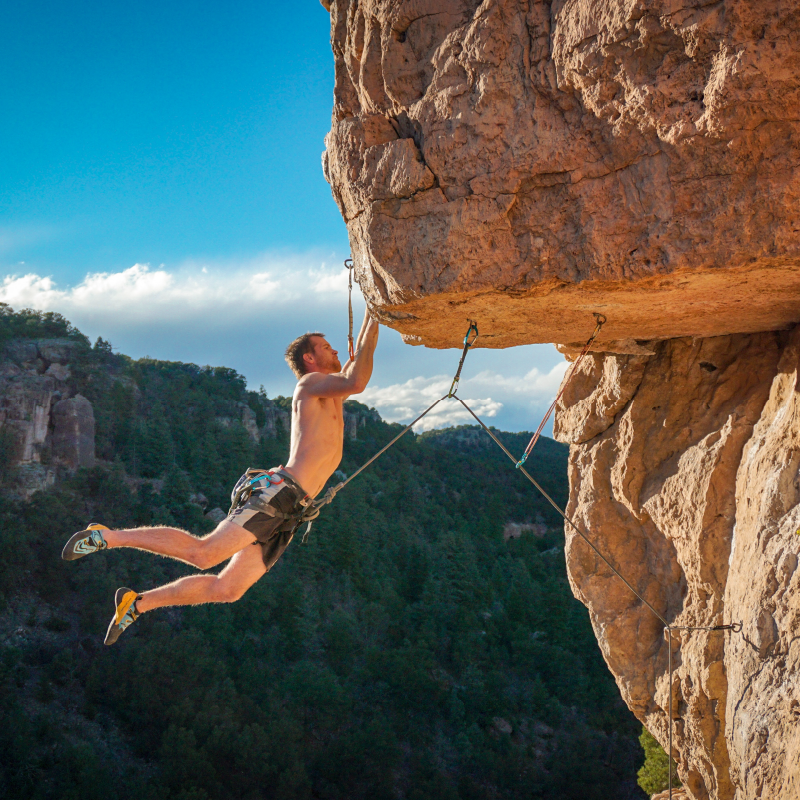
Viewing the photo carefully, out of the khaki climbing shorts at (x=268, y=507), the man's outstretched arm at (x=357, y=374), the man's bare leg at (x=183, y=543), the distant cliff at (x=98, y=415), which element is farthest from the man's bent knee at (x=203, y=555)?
the distant cliff at (x=98, y=415)

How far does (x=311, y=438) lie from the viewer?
12.6 feet

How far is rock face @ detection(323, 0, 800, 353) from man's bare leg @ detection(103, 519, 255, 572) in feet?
4.44

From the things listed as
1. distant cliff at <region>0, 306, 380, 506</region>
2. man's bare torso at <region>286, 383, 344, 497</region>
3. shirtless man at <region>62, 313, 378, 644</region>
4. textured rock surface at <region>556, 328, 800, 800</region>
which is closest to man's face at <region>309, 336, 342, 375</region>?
shirtless man at <region>62, 313, 378, 644</region>

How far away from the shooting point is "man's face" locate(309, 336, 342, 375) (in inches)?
159

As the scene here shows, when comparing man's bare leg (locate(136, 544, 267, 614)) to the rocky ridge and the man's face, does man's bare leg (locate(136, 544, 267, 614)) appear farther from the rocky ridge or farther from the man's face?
the rocky ridge

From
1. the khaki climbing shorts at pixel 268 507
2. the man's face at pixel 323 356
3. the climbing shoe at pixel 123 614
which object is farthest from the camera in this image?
the man's face at pixel 323 356

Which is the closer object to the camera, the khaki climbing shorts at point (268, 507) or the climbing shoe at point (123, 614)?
the climbing shoe at point (123, 614)

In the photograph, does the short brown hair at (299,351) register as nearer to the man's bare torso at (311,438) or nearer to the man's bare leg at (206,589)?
the man's bare torso at (311,438)

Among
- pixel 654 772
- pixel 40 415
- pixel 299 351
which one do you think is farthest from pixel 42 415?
pixel 299 351

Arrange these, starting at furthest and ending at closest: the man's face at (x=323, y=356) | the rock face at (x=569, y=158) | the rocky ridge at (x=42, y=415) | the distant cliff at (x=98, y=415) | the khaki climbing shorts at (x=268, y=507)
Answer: the distant cliff at (x=98, y=415)
the rocky ridge at (x=42, y=415)
the man's face at (x=323, y=356)
the khaki climbing shorts at (x=268, y=507)
the rock face at (x=569, y=158)

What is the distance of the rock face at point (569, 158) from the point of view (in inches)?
96.8

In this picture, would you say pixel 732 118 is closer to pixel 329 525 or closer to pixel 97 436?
pixel 329 525

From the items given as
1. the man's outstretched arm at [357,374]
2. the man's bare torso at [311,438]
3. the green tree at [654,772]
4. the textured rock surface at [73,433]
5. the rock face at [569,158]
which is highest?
the textured rock surface at [73,433]

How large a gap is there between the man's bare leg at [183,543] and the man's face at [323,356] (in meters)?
1.02
